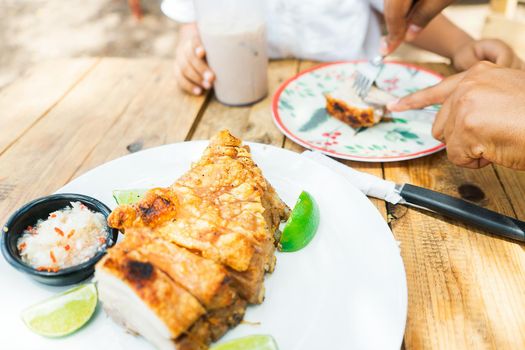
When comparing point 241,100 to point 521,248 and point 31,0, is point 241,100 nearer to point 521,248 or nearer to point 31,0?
point 521,248

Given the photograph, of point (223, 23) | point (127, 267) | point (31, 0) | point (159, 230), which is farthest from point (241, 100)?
point (31, 0)

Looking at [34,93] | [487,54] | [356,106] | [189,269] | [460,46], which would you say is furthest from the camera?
[460,46]

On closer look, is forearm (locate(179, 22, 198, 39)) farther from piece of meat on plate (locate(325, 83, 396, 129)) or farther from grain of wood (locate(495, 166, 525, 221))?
grain of wood (locate(495, 166, 525, 221))

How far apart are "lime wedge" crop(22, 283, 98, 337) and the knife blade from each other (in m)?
1.26

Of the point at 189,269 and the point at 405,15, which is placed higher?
the point at 405,15

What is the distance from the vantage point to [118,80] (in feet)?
10.6

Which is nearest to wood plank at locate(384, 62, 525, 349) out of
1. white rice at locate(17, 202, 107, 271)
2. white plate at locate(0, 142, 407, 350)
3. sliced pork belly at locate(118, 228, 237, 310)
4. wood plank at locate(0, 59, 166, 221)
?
white plate at locate(0, 142, 407, 350)

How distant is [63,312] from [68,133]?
4.87 feet

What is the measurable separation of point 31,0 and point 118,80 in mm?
8023

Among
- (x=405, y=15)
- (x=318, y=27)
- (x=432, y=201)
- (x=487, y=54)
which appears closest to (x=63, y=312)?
(x=432, y=201)

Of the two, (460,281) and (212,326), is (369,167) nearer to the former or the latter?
(460,281)

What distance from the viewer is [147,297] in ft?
4.25

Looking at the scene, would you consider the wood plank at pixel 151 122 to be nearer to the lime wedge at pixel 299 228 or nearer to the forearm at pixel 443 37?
the lime wedge at pixel 299 228

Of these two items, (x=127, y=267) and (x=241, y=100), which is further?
(x=241, y=100)
